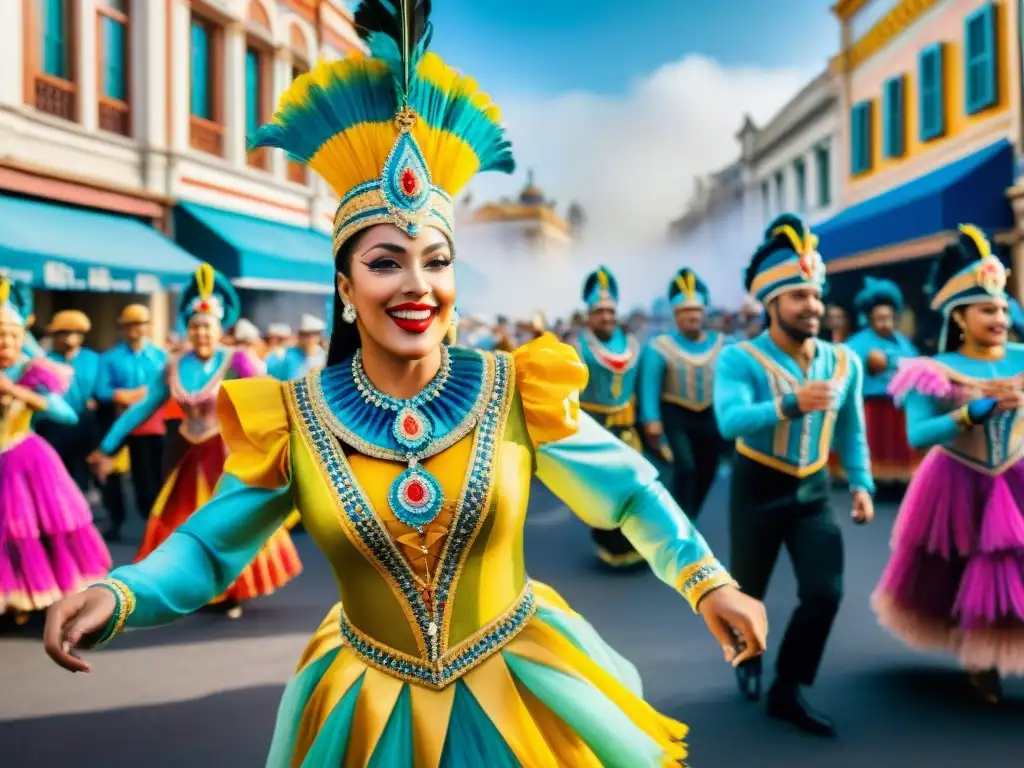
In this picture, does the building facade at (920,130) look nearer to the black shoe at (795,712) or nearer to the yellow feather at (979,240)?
the yellow feather at (979,240)

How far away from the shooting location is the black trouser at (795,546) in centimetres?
421

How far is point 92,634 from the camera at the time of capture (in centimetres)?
192

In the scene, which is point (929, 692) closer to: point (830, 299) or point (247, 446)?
point (247, 446)

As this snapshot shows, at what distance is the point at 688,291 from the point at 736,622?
6632 millimetres

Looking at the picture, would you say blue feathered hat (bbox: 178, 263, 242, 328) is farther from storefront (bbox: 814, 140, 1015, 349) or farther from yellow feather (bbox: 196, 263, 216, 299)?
storefront (bbox: 814, 140, 1015, 349)

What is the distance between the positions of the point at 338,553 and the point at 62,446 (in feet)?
22.9

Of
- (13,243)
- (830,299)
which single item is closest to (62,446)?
(13,243)

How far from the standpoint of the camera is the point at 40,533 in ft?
19.4

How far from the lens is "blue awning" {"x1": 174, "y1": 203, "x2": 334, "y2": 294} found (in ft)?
49.1

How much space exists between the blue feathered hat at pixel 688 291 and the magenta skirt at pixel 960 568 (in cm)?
370

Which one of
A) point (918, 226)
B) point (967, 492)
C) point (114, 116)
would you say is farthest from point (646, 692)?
point (114, 116)

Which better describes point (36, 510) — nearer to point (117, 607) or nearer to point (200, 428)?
point (200, 428)

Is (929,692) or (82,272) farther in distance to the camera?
(82,272)

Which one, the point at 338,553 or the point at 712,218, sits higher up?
the point at 712,218
